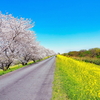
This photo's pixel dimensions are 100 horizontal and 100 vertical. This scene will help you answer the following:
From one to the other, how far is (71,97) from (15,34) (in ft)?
50.2

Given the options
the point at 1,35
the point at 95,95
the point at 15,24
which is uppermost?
the point at 15,24

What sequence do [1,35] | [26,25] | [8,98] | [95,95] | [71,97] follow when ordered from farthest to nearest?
1. [26,25]
2. [1,35]
3. [8,98]
4. [71,97]
5. [95,95]

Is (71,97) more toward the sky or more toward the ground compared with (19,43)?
more toward the ground

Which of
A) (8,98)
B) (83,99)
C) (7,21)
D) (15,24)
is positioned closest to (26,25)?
(15,24)

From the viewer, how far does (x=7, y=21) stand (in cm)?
1639

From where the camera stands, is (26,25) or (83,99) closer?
(83,99)

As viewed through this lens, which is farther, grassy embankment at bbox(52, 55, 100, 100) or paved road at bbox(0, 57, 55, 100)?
paved road at bbox(0, 57, 55, 100)

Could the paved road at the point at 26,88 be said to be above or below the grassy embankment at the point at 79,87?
below

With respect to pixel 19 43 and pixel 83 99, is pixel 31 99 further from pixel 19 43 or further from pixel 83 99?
pixel 19 43

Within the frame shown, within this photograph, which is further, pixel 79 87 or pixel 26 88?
pixel 26 88

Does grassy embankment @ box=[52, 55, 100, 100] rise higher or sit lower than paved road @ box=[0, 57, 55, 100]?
higher

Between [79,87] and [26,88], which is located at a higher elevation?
[79,87]

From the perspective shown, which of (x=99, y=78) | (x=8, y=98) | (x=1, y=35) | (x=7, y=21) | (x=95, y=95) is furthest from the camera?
(x=7, y=21)

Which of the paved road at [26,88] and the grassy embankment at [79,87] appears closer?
the grassy embankment at [79,87]
